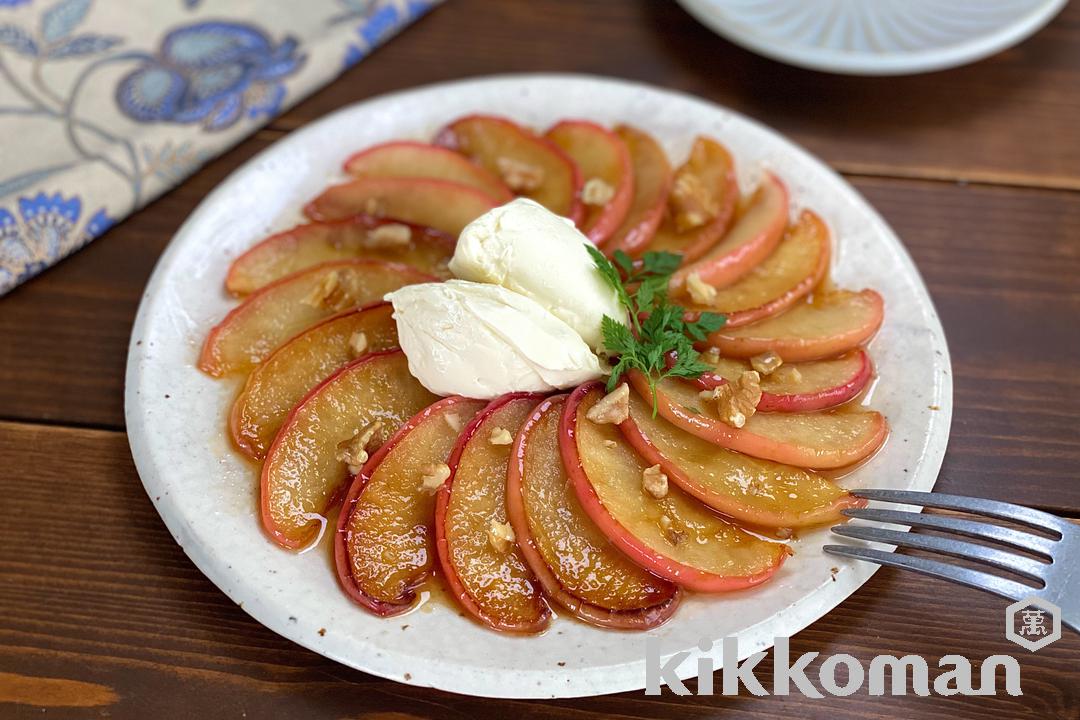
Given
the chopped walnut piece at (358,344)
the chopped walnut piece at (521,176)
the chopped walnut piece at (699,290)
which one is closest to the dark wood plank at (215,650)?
the chopped walnut piece at (358,344)

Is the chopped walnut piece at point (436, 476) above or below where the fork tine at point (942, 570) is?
above

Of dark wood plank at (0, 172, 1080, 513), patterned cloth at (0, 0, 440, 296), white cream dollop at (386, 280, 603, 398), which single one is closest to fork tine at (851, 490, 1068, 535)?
dark wood plank at (0, 172, 1080, 513)

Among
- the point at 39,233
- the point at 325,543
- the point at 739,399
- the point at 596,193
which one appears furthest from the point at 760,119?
the point at 39,233

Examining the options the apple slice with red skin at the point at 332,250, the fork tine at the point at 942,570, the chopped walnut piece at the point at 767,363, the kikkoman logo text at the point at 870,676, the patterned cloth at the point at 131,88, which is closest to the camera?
the fork tine at the point at 942,570

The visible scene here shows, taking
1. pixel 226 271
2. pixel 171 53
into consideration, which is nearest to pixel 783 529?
pixel 226 271

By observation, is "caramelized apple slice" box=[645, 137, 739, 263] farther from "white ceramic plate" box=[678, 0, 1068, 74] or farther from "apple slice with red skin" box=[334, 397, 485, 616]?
"apple slice with red skin" box=[334, 397, 485, 616]

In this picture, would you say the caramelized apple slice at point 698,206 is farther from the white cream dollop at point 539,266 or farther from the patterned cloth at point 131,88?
the patterned cloth at point 131,88
